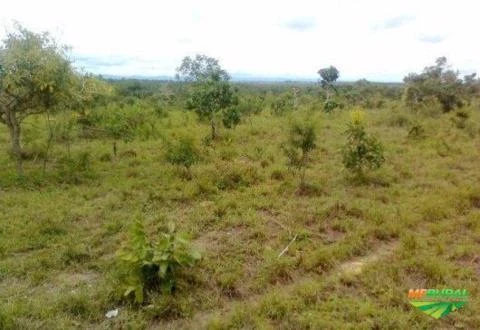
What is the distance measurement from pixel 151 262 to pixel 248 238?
1.84 meters

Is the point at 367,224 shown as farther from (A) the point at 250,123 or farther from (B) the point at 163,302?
(A) the point at 250,123

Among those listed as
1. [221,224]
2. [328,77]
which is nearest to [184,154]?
[221,224]

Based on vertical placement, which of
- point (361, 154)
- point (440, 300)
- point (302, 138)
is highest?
point (302, 138)

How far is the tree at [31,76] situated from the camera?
754cm

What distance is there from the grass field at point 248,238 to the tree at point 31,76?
1405mm

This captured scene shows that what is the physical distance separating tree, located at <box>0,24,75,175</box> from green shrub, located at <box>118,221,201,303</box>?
467cm

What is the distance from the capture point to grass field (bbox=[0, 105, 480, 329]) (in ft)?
13.4

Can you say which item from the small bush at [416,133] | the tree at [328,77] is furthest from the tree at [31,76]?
the tree at [328,77]

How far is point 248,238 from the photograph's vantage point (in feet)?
19.0

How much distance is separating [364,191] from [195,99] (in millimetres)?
6117

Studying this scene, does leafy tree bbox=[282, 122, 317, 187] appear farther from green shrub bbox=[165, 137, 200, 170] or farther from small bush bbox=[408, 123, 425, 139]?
small bush bbox=[408, 123, 425, 139]

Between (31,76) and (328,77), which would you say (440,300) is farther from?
(328,77)

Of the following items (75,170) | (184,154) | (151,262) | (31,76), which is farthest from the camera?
(75,170)

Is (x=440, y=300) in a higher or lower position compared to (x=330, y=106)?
lower
